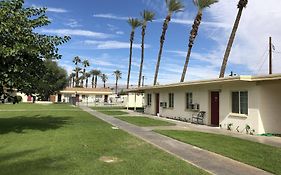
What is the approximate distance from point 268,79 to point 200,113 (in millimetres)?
7661

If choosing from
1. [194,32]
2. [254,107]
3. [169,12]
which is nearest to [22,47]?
[254,107]

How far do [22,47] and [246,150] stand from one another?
909 cm

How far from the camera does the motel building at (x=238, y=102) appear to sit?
16.1 meters

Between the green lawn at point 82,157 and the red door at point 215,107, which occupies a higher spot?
the red door at point 215,107

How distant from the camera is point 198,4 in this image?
33.2 m

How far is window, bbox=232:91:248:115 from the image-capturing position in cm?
1725

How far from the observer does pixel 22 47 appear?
13.5 meters

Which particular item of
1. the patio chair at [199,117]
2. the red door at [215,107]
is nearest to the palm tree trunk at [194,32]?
the patio chair at [199,117]

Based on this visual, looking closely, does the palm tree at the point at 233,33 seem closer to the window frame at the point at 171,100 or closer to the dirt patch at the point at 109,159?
the window frame at the point at 171,100

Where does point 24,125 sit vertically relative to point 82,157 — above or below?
above

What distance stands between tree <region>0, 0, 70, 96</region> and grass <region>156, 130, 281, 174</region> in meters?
6.80

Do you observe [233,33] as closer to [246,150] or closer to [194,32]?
[194,32]

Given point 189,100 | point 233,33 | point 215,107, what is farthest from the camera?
point 233,33

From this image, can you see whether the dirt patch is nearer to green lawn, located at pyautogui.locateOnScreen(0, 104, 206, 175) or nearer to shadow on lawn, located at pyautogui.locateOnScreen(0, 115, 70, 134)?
green lawn, located at pyautogui.locateOnScreen(0, 104, 206, 175)
